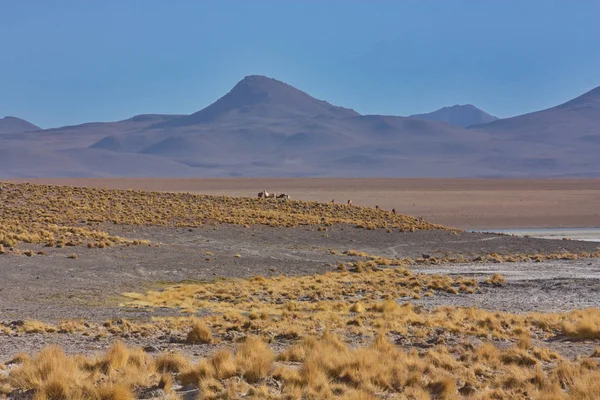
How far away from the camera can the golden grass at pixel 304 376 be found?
8742 mm

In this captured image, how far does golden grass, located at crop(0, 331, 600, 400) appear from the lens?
28.7ft

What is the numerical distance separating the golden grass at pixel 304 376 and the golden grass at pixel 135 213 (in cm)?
2250

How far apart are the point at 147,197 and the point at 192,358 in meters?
39.9

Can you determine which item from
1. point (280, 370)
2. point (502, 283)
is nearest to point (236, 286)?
point (502, 283)

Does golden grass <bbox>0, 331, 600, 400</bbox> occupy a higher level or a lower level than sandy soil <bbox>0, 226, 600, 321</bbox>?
higher

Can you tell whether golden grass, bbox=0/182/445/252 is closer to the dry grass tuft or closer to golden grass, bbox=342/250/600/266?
golden grass, bbox=342/250/600/266

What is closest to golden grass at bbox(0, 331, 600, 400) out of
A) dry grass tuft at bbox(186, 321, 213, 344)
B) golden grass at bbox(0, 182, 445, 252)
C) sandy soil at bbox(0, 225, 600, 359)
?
sandy soil at bbox(0, 225, 600, 359)

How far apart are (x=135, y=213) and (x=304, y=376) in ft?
117

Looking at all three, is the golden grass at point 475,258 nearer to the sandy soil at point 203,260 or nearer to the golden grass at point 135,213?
the sandy soil at point 203,260

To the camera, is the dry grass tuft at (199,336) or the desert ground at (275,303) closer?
the desert ground at (275,303)

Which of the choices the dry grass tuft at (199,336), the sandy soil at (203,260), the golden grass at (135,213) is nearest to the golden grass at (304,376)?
the dry grass tuft at (199,336)

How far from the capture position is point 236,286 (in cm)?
2389

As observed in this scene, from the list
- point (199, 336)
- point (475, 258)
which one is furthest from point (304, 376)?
point (475, 258)

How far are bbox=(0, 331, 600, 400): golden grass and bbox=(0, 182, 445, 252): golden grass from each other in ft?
73.8
